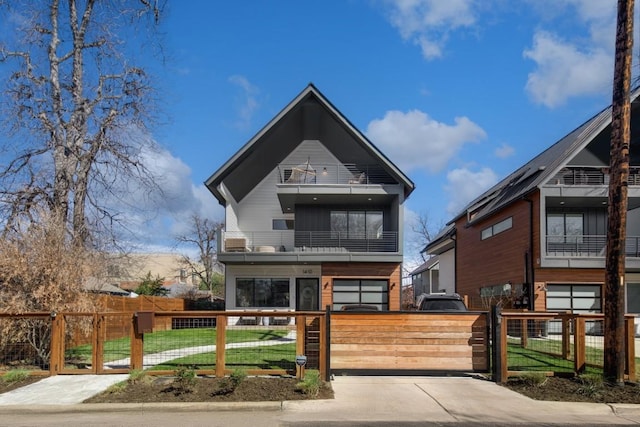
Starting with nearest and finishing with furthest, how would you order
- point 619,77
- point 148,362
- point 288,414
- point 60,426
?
point 60,426
point 288,414
point 619,77
point 148,362

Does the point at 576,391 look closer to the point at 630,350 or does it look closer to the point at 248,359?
the point at 630,350

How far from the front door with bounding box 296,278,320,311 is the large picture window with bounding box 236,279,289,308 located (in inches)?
22.8

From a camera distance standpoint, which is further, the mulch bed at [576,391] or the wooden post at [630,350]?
the wooden post at [630,350]

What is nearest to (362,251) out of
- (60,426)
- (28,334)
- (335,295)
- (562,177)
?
(335,295)

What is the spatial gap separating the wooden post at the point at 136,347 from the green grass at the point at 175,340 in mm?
2630

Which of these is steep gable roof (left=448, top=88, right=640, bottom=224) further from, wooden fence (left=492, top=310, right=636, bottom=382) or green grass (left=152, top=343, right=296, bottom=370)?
A: green grass (left=152, top=343, right=296, bottom=370)

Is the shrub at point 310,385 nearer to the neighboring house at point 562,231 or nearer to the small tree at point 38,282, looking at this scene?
the small tree at point 38,282

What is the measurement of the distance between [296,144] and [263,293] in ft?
25.7

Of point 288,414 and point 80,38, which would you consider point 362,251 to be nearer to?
point 80,38

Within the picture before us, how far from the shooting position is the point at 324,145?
28438mm

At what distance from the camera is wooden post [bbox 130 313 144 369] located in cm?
1072

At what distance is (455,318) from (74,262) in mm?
8228

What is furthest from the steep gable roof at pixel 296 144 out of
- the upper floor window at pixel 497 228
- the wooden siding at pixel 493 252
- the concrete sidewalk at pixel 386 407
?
the concrete sidewalk at pixel 386 407

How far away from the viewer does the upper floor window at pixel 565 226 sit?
82.4 feet
